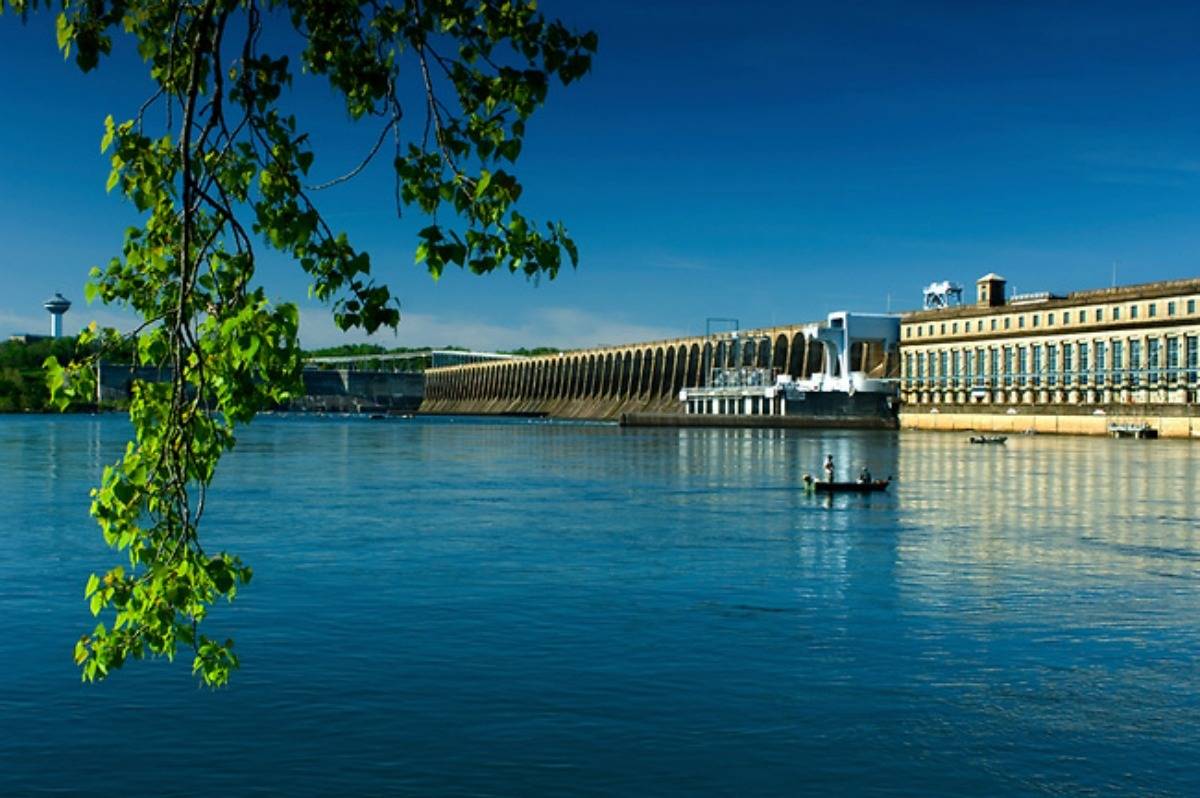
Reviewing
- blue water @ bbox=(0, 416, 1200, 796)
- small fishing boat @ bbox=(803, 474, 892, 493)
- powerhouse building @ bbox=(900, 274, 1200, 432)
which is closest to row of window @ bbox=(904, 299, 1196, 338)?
powerhouse building @ bbox=(900, 274, 1200, 432)

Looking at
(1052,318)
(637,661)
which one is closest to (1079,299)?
(1052,318)

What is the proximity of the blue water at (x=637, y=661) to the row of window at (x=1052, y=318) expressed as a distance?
326 feet

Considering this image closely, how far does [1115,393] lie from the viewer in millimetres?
138125

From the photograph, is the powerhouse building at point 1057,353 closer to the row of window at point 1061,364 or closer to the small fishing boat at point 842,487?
the row of window at point 1061,364

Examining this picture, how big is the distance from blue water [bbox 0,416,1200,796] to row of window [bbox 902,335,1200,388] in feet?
319

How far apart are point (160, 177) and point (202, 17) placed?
0.92 meters

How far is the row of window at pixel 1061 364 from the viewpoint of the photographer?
131 m

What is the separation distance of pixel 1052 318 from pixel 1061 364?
639cm

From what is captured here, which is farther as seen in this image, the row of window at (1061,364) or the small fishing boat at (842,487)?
the row of window at (1061,364)

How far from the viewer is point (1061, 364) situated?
14612 cm

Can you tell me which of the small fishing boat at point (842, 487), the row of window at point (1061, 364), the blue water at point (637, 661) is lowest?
the blue water at point (637, 661)

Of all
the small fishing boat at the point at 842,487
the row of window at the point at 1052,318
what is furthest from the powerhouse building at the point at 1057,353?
the small fishing boat at the point at 842,487

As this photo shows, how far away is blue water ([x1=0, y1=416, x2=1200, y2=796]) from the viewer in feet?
45.5

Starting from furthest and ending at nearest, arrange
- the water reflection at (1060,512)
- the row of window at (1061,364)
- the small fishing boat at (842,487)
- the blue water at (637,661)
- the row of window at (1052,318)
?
the row of window at (1052,318)
the row of window at (1061,364)
the small fishing boat at (842,487)
the water reflection at (1060,512)
the blue water at (637,661)
